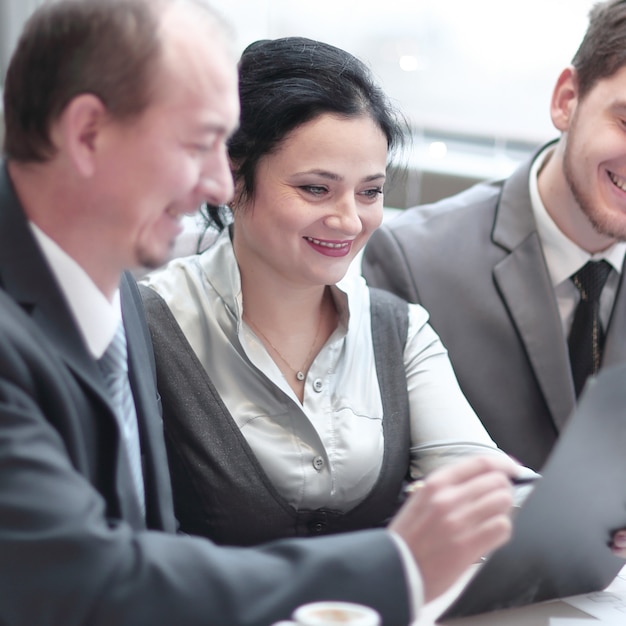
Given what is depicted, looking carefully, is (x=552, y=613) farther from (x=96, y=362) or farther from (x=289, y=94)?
(x=289, y=94)

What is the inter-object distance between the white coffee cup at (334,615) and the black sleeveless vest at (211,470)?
2.07ft

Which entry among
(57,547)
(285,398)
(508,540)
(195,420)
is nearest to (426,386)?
(285,398)

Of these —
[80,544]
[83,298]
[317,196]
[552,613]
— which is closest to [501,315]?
[317,196]

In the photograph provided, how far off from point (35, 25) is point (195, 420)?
736mm

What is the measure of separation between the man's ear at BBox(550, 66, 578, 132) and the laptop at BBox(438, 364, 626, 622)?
1.11m

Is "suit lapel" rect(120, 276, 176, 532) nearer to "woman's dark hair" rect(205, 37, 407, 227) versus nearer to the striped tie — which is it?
the striped tie

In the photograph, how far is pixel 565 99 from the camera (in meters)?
2.29

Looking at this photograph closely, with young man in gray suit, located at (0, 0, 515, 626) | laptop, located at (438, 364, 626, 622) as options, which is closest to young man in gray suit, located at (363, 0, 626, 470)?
laptop, located at (438, 364, 626, 622)

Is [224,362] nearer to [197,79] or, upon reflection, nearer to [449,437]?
[449,437]

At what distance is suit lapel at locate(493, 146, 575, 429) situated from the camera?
2.11 meters

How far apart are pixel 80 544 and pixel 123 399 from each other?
1.04ft

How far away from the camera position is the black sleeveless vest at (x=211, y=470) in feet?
5.45

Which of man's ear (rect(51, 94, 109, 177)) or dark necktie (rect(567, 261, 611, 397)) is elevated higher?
man's ear (rect(51, 94, 109, 177))

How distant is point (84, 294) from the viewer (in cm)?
116
